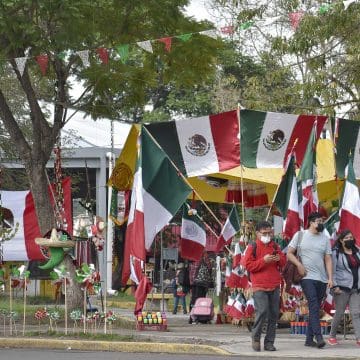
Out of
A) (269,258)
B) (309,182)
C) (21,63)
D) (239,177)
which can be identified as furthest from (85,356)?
(239,177)

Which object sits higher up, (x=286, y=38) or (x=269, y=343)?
(x=286, y=38)

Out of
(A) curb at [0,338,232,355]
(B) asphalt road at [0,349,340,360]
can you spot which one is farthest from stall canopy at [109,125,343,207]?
(B) asphalt road at [0,349,340,360]

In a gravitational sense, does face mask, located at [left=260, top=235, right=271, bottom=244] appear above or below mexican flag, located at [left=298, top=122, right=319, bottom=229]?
below

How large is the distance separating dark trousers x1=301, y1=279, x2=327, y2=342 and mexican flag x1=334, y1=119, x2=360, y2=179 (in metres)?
4.40

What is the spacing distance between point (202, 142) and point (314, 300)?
178 inches

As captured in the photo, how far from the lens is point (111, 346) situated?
1445 centimetres

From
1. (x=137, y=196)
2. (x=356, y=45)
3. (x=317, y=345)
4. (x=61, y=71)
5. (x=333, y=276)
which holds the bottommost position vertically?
(x=317, y=345)

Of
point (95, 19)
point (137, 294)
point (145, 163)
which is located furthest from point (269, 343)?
point (95, 19)

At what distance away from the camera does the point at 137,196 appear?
15.8 meters

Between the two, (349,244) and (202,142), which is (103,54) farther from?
(349,244)

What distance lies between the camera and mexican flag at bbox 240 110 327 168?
16875 mm

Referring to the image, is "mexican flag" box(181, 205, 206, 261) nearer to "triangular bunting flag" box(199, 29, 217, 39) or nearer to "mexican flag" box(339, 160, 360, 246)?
"triangular bunting flag" box(199, 29, 217, 39)

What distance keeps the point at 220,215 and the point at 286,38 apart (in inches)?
608

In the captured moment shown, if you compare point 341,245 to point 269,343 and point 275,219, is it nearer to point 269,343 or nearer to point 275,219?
point 269,343
